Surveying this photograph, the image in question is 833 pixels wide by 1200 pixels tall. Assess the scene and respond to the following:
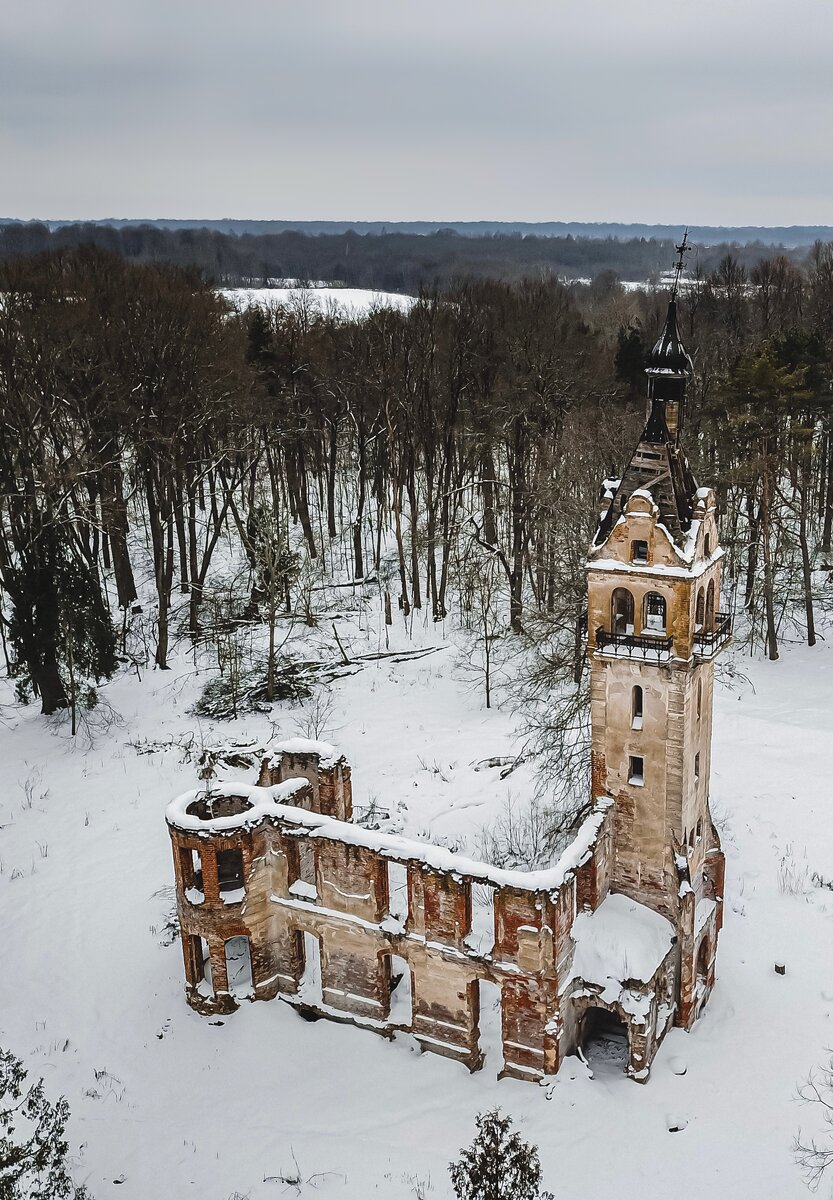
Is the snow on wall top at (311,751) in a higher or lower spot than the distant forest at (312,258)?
lower

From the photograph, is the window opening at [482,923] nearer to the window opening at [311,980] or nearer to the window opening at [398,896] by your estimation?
the window opening at [398,896]

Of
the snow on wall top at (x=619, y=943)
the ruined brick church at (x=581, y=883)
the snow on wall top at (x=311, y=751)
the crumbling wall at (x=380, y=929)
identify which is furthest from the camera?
the snow on wall top at (x=311, y=751)

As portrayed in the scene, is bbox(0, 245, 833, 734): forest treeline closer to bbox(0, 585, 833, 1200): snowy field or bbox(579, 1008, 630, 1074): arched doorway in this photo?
bbox(0, 585, 833, 1200): snowy field

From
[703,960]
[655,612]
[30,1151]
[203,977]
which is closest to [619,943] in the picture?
[703,960]

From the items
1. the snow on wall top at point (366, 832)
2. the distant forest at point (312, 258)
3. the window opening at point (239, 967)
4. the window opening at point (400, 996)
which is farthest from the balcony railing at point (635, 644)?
the distant forest at point (312, 258)

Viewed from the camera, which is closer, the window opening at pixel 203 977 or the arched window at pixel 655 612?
the arched window at pixel 655 612

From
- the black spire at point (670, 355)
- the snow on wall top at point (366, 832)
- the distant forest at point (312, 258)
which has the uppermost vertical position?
the distant forest at point (312, 258)

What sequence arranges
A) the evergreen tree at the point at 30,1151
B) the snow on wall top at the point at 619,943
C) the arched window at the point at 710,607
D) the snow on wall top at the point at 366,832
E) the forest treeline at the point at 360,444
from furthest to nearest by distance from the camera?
the forest treeline at the point at 360,444 → the arched window at the point at 710,607 → the snow on wall top at the point at 619,943 → the snow on wall top at the point at 366,832 → the evergreen tree at the point at 30,1151

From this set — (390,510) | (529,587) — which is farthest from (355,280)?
(529,587)
